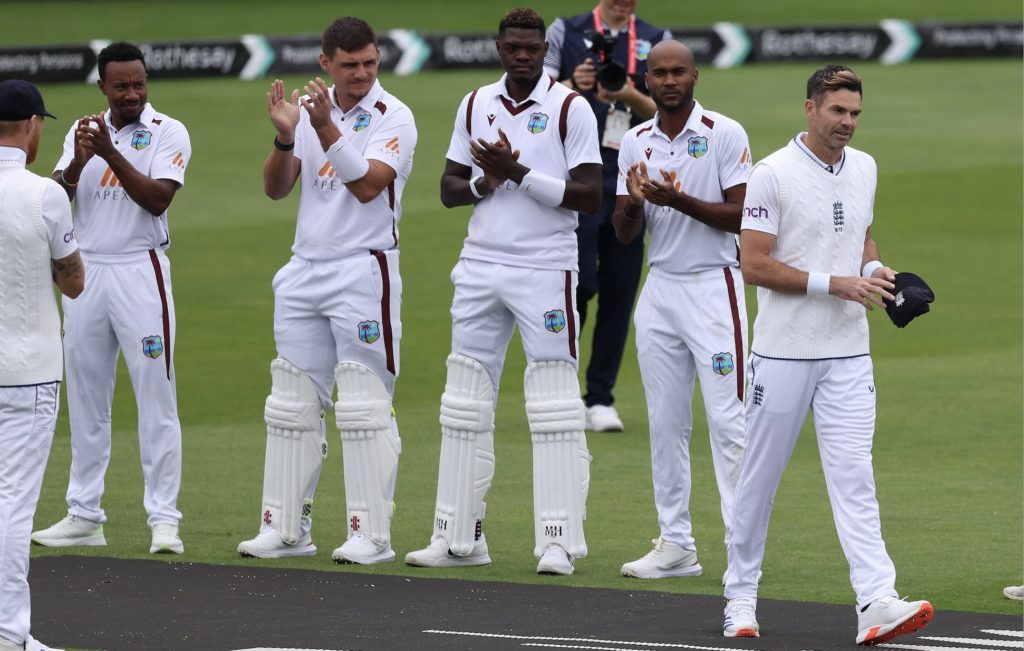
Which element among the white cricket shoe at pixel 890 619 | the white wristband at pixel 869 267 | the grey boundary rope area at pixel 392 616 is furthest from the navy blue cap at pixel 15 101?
the white cricket shoe at pixel 890 619

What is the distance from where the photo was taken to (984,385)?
14.4 meters

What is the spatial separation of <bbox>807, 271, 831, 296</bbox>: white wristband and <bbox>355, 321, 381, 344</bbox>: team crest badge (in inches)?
101

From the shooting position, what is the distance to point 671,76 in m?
8.73

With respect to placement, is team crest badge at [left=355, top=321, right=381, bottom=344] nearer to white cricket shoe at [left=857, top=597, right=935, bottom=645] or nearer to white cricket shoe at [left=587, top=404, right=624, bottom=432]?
white cricket shoe at [left=857, top=597, right=935, bottom=645]

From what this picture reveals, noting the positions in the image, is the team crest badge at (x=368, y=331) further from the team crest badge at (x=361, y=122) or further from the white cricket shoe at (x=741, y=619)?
the white cricket shoe at (x=741, y=619)

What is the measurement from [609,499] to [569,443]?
1.81m

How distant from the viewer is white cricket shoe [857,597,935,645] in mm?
7039

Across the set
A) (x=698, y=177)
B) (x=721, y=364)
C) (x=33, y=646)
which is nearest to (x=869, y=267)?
(x=721, y=364)

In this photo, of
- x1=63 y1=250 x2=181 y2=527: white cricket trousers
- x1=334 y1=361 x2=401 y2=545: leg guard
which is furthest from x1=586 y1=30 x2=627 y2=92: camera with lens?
x1=63 y1=250 x2=181 y2=527: white cricket trousers

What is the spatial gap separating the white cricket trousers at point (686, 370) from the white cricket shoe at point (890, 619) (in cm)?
155

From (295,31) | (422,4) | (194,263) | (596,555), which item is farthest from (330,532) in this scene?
(422,4)

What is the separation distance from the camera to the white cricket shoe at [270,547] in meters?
9.23

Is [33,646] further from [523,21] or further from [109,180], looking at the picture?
[523,21]

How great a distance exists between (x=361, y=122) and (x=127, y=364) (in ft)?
5.50
